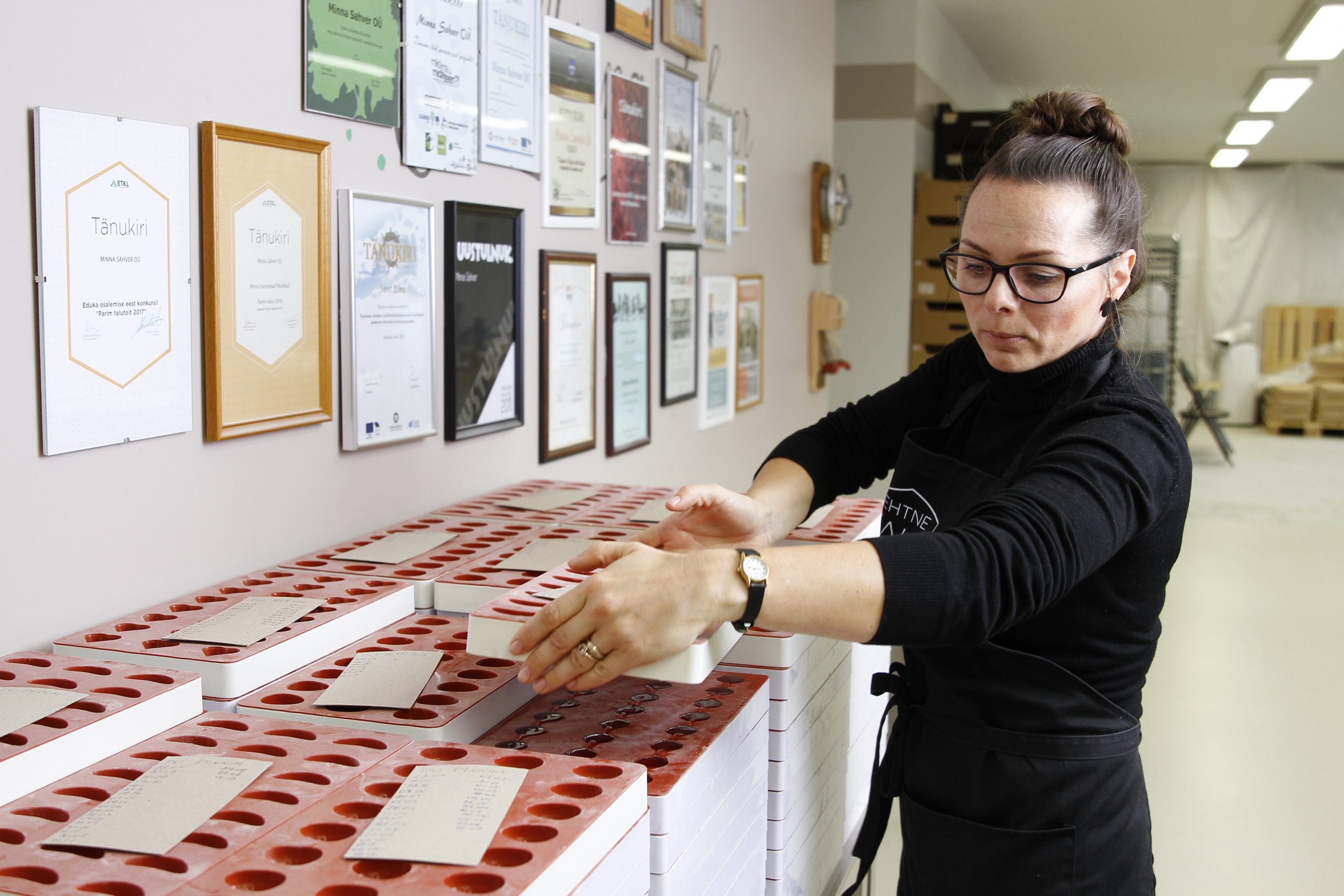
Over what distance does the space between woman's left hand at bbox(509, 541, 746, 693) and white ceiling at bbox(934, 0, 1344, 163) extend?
594 cm

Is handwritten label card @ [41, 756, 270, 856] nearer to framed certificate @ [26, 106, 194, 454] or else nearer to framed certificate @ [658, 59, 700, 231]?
framed certificate @ [26, 106, 194, 454]

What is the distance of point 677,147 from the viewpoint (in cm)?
352

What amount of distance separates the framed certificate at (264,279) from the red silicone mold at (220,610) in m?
0.24

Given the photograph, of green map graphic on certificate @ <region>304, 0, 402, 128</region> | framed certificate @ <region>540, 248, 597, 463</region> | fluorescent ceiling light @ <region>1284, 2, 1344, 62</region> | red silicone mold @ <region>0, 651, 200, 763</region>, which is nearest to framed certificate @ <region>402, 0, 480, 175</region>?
green map graphic on certificate @ <region>304, 0, 402, 128</region>

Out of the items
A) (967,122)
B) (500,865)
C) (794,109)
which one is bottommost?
(500,865)

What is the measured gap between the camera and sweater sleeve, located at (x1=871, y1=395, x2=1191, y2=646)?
1151 mm

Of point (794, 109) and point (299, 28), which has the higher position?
point (794, 109)

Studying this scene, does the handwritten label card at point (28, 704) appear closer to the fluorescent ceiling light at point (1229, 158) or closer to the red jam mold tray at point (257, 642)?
the red jam mold tray at point (257, 642)

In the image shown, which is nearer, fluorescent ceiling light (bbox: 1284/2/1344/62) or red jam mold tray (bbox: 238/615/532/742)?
red jam mold tray (bbox: 238/615/532/742)

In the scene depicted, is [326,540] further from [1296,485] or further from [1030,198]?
[1296,485]

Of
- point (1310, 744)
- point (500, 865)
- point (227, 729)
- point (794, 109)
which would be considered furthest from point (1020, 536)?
point (794, 109)

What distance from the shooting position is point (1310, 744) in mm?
3830

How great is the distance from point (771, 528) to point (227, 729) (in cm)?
89

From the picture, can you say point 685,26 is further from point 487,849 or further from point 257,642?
point 487,849
